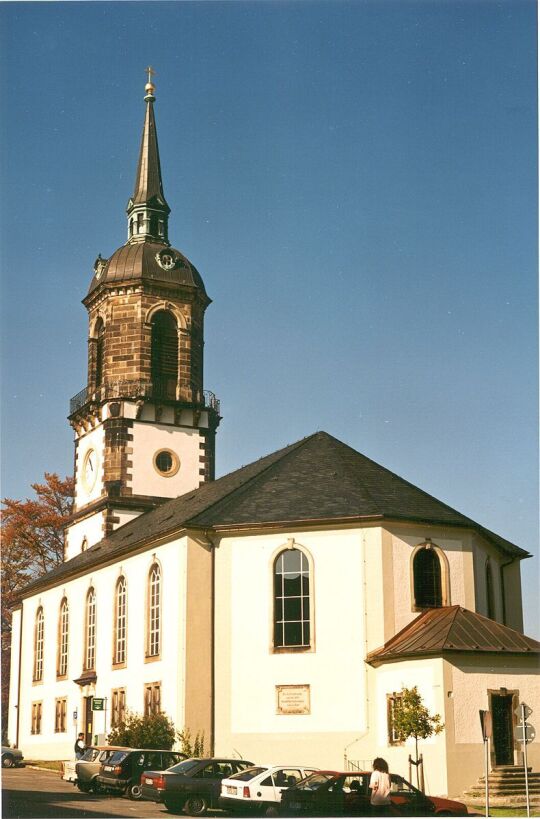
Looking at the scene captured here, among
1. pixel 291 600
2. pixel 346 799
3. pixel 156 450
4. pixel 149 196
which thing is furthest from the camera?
pixel 149 196

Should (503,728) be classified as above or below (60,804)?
above

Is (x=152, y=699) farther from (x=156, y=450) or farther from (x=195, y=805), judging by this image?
(x=156, y=450)

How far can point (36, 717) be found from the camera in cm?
4975

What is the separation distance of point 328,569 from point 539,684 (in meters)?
7.05

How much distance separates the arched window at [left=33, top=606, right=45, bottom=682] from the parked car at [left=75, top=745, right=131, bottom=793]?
69.6 feet

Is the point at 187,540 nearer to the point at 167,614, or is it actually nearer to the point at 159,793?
the point at 167,614

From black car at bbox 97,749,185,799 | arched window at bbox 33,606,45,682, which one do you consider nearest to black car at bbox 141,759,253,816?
black car at bbox 97,749,185,799

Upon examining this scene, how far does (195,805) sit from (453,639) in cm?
874

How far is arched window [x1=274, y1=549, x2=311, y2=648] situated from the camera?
113 feet

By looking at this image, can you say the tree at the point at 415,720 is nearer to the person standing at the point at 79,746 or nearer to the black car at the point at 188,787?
the black car at the point at 188,787

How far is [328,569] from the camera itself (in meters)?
34.6

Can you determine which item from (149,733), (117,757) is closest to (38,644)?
(149,733)

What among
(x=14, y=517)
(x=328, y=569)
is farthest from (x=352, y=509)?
(x=14, y=517)

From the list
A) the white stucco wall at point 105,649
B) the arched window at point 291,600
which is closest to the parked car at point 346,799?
the arched window at point 291,600
